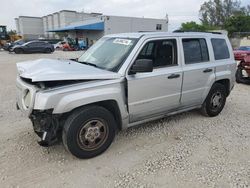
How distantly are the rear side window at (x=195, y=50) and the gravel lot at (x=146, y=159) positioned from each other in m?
1.32

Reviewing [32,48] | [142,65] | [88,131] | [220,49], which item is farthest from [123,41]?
[32,48]

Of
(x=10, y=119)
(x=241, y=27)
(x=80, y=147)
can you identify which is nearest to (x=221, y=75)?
(x=80, y=147)

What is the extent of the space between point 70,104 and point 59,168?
94 cm

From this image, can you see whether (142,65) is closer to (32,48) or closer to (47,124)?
(47,124)

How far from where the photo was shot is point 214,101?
5402 millimetres

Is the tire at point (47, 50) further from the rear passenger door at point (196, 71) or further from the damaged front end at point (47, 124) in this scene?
the damaged front end at point (47, 124)

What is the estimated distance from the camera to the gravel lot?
3193 mm

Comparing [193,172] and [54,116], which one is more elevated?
[54,116]

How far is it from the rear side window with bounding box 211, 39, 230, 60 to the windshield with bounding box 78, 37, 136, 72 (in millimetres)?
2053

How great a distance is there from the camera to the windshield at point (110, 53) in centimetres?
394

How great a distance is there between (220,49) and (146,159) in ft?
10.1

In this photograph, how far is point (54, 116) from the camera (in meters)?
3.37

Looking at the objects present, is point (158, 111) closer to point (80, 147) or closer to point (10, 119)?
point (80, 147)

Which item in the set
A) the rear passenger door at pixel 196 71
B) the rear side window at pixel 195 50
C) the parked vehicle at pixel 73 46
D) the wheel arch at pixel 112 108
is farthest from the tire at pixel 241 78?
the parked vehicle at pixel 73 46
